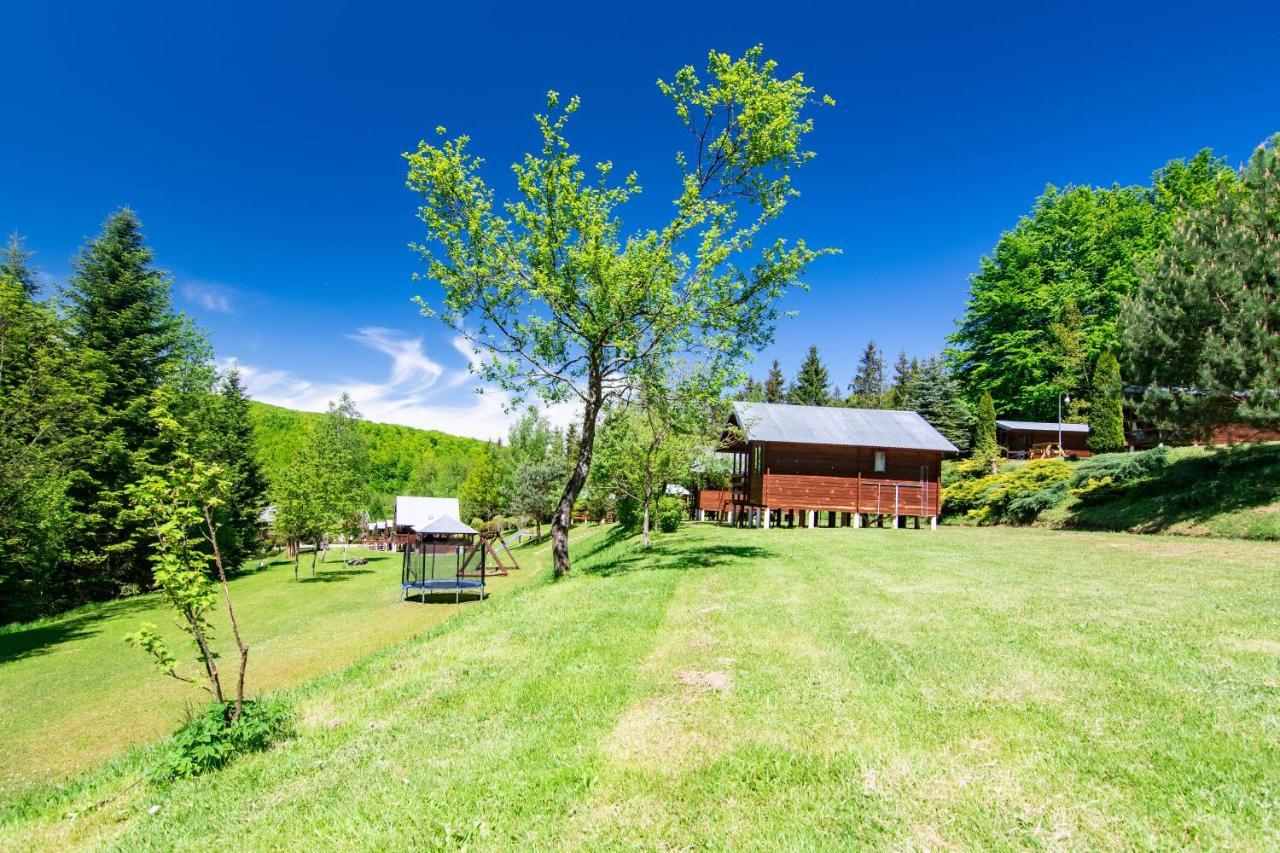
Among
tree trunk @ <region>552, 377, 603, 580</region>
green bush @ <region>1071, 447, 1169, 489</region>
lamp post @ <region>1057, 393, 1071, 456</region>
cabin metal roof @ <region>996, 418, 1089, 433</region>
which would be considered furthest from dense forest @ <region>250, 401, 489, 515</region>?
green bush @ <region>1071, 447, 1169, 489</region>

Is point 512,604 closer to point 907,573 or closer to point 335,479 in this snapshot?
point 907,573

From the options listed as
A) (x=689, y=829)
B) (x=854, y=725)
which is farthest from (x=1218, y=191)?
(x=689, y=829)

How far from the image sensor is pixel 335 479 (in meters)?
31.3

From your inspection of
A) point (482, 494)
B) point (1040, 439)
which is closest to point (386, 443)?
point (482, 494)

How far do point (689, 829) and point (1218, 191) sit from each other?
23.6 meters

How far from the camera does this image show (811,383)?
222 feet

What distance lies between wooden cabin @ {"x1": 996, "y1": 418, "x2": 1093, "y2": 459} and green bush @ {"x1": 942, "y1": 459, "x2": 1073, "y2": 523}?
36.2 feet

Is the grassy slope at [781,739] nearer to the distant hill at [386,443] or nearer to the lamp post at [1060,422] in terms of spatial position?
the lamp post at [1060,422]

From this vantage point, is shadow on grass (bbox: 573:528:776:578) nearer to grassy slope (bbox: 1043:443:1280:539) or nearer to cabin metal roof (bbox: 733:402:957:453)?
cabin metal roof (bbox: 733:402:957:453)

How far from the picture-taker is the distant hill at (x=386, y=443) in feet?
269

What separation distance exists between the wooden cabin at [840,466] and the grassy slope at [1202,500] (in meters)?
5.28

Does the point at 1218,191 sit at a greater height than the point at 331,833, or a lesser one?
greater

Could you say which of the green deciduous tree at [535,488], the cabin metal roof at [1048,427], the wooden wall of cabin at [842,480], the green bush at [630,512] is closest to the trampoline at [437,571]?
the green bush at [630,512]

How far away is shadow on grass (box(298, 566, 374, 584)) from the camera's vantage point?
26.7 m
